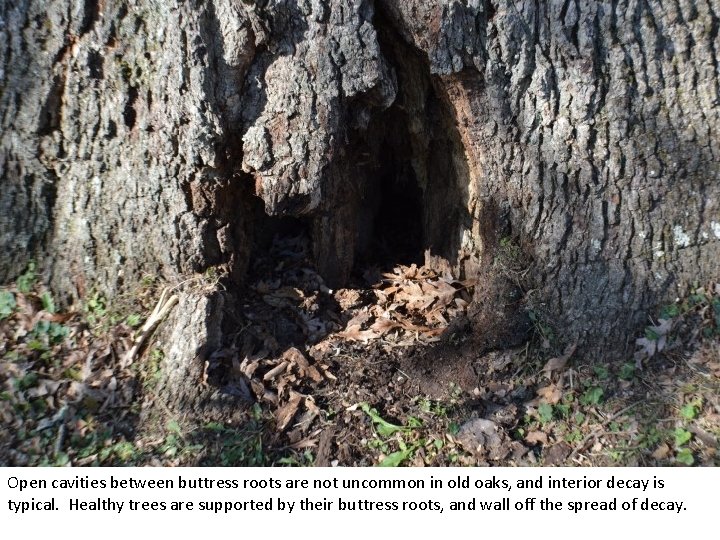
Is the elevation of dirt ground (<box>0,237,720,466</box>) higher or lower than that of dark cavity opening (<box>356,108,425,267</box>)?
lower

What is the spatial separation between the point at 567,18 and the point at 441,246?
1703 millimetres

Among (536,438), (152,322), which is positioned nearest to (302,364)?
(152,322)

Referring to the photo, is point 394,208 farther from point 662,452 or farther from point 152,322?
point 662,452

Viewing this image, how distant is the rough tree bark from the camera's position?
3043 millimetres

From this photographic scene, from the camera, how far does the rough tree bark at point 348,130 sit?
304cm

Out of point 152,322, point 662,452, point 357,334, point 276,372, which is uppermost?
point 152,322

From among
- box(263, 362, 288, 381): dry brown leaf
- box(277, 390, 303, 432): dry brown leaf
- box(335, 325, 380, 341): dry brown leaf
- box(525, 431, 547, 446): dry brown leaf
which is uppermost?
box(335, 325, 380, 341): dry brown leaf

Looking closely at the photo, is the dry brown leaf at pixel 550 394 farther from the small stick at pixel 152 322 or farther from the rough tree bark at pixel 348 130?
the small stick at pixel 152 322

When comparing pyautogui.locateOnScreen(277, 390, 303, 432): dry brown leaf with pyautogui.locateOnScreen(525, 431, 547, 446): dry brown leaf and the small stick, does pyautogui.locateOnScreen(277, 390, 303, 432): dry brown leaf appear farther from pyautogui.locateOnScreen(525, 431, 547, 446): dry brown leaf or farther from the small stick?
pyautogui.locateOnScreen(525, 431, 547, 446): dry brown leaf

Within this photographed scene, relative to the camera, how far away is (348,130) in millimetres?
3451

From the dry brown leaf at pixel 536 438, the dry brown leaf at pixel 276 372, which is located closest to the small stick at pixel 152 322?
the dry brown leaf at pixel 276 372

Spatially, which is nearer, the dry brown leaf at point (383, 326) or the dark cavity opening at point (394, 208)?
the dry brown leaf at point (383, 326)

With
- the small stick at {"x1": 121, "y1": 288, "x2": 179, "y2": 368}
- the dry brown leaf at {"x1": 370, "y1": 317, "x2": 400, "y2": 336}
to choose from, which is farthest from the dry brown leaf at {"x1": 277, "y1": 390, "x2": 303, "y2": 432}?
the small stick at {"x1": 121, "y1": 288, "x2": 179, "y2": 368}

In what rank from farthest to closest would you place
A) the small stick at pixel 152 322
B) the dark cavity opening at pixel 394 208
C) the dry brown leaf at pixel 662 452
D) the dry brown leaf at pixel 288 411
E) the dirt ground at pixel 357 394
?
1. the dark cavity opening at pixel 394 208
2. the small stick at pixel 152 322
3. the dry brown leaf at pixel 288 411
4. the dirt ground at pixel 357 394
5. the dry brown leaf at pixel 662 452
